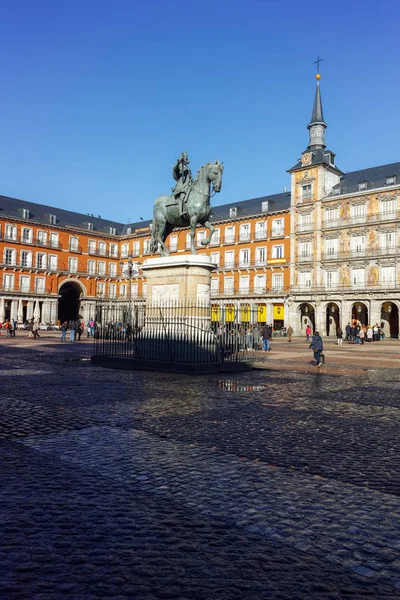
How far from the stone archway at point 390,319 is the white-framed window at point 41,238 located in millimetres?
37143

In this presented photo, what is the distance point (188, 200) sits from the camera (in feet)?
44.0

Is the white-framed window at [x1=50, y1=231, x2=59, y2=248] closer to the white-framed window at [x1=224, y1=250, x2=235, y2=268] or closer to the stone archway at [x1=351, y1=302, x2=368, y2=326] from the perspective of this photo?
the white-framed window at [x1=224, y1=250, x2=235, y2=268]

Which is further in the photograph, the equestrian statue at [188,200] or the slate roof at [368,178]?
the slate roof at [368,178]

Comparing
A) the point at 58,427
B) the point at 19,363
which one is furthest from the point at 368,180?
the point at 58,427

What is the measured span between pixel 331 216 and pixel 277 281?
839 centimetres

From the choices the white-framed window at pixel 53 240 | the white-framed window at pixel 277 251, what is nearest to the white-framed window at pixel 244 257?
the white-framed window at pixel 277 251

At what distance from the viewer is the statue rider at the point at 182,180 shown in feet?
44.1

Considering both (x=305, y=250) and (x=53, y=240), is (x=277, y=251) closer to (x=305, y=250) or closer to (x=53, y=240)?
(x=305, y=250)

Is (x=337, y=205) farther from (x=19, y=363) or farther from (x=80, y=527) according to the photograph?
(x=80, y=527)

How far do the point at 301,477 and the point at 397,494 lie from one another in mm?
721

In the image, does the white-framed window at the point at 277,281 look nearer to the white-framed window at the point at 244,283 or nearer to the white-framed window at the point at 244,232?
the white-framed window at the point at 244,283

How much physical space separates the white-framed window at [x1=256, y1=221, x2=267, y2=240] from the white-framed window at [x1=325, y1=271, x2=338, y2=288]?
8.49 meters

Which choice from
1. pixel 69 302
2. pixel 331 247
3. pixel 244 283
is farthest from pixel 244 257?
pixel 69 302

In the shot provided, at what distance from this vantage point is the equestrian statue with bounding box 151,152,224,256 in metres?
13.2
